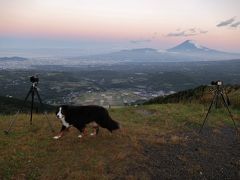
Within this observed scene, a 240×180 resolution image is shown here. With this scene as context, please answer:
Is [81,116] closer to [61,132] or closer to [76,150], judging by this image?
[61,132]

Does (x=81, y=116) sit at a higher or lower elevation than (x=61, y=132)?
higher

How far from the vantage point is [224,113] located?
21656 millimetres

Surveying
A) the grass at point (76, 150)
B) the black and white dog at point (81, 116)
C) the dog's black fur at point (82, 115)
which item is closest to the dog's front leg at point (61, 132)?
the black and white dog at point (81, 116)

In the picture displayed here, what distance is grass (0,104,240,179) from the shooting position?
10.1 meters

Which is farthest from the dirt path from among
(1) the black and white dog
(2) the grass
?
(1) the black and white dog

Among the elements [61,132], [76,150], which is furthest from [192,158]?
[61,132]

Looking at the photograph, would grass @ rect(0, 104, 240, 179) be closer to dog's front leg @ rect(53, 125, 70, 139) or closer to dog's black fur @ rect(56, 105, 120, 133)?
dog's front leg @ rect(53, 125, 70, 139)

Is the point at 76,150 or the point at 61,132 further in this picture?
the point at 61,132

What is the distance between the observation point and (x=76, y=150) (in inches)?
476

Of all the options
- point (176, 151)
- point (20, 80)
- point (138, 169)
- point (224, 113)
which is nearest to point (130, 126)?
point (176, 151)

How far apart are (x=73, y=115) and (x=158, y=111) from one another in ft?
33.0

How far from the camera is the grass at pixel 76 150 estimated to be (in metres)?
10.1

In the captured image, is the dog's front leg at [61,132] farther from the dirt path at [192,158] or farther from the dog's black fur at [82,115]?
the dirt path at [192,158]

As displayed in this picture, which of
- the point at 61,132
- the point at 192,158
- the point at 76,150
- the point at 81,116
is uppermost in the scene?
the point at 81,116
